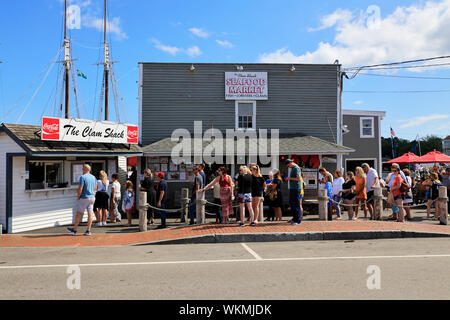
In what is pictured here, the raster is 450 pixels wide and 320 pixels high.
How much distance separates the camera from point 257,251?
25.9 feet

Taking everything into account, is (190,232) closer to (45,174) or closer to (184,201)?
(184,201)

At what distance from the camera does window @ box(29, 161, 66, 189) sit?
38.5ft

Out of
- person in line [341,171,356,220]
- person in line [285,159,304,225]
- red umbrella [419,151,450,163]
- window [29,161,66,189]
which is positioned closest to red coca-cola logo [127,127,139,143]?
window [29,161,66,189]

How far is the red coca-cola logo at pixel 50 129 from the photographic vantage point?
1114 cm

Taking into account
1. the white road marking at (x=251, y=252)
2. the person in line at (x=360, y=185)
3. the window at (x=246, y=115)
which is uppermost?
the window at (x=246, y=115)

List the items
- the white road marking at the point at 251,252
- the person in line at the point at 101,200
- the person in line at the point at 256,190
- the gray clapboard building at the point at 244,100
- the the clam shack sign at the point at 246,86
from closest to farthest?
the white road marking at the point at 251,252, the person in line at the point at 256,190, the person in line at the point at 101,200, the gray clapboard building at the point at 244,100, the the clam shack sign at the point at 246,86

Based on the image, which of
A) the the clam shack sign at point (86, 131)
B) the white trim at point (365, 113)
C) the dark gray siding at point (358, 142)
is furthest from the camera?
the dark gray siding at point (358, 142)

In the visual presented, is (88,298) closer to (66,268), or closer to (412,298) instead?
(66,268)

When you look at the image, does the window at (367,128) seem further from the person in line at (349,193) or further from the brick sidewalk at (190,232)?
the brick sidewalk at (190,232)

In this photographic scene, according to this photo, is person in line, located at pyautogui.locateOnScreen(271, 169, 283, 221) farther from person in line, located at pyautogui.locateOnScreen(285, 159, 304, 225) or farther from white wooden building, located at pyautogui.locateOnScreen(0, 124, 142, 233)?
white wooden building, located at pyautogui.locateOnScreen(0, 124, 142, 233)

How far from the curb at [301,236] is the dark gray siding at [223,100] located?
28.2ft

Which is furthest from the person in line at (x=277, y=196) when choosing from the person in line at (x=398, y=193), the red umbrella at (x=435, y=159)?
the red umbrella at (x=435, y=159)

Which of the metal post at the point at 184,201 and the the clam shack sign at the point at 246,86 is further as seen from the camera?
the the clam shack sign at the point at 246,86
